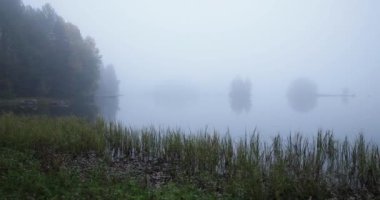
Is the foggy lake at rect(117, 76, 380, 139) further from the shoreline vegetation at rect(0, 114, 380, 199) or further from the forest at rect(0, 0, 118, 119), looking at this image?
the forest at rect(0, 0, 118, 119)

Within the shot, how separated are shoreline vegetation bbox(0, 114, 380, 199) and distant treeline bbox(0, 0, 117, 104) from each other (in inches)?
1805

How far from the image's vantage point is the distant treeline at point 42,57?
5843 cm

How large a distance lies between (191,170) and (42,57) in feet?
186

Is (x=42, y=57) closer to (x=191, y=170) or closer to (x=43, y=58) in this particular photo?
(x=43, y=58)

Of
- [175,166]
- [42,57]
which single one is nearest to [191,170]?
[175,166]

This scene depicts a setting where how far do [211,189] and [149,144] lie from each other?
18.8ft

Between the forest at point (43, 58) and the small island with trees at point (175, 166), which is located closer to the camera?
the small island with trees at point (175, 166)

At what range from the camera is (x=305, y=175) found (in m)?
10.5

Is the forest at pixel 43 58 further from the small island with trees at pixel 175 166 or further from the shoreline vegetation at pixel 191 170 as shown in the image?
the shoreline vegetation at pixel 191 170

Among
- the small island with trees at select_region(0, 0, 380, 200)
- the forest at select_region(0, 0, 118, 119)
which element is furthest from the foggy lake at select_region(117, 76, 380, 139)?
the forest at select_region(0, 0, 118, 119)

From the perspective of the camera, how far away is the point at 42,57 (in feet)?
205

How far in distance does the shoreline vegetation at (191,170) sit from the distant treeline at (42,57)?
4584 cm

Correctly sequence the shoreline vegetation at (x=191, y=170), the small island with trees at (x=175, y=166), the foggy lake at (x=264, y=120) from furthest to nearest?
the foggy lake at (x=264, y=120)
the small island with trees at (x=175, y=166)
the shoreline vegetation at (x=191, y=170)

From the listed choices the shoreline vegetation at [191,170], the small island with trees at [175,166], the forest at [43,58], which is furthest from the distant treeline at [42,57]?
the shoreline vegetation at [191,170]
